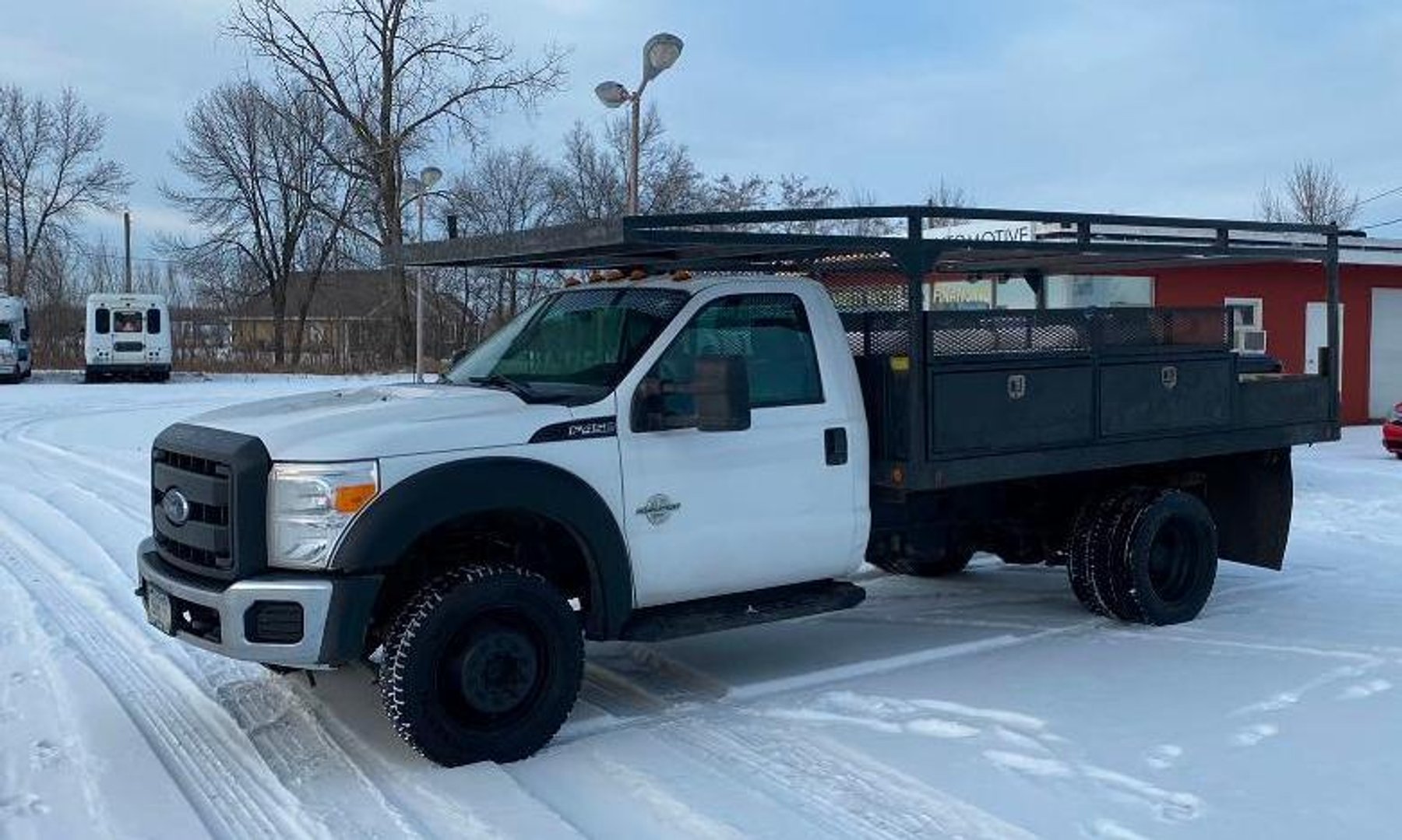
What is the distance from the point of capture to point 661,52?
13.9m

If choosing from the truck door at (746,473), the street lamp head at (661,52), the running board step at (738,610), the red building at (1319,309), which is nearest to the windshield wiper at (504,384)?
the truck door at (746,473)

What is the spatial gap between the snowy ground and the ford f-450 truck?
0.43 metres

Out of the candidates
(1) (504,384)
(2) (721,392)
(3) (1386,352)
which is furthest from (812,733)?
(3) (1386,352)

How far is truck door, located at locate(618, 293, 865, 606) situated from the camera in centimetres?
598

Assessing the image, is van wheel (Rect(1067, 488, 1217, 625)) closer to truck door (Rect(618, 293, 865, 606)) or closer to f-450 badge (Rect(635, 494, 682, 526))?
truck door (Rect(618, 293, 865, 606))

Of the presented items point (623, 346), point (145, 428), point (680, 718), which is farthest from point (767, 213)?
point (145, 428)

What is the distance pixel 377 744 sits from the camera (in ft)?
18.6

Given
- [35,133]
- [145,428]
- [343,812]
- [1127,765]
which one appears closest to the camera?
[343,812]

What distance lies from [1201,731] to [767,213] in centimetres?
292

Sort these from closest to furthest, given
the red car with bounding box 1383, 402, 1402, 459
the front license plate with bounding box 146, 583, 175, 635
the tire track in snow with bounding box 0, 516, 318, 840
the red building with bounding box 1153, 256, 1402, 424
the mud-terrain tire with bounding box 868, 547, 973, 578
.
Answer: the tire track in snow with bounding box 0, 516, 318, 840 < the front license plate with bounding box 146, 583, 175, 635 < the mud-terrain tire with bounding box 868, 547, 973, 578 < the red car with bounding box 1383, 402, 1402, 459 < the red building with bounding box 1153, 256, 1402, 424

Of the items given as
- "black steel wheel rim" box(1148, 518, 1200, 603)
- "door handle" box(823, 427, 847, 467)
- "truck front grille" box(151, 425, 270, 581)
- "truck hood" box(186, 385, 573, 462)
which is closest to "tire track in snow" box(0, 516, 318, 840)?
"truck front grille" box(151, 425, 270, 581)

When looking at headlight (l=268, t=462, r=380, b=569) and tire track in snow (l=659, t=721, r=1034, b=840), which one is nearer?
tire track in snow (l=659, t=721, r=1034, b=840)

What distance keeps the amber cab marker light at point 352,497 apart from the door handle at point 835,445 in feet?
7.50

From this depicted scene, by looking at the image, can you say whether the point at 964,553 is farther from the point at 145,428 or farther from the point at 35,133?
the point at 35,133
